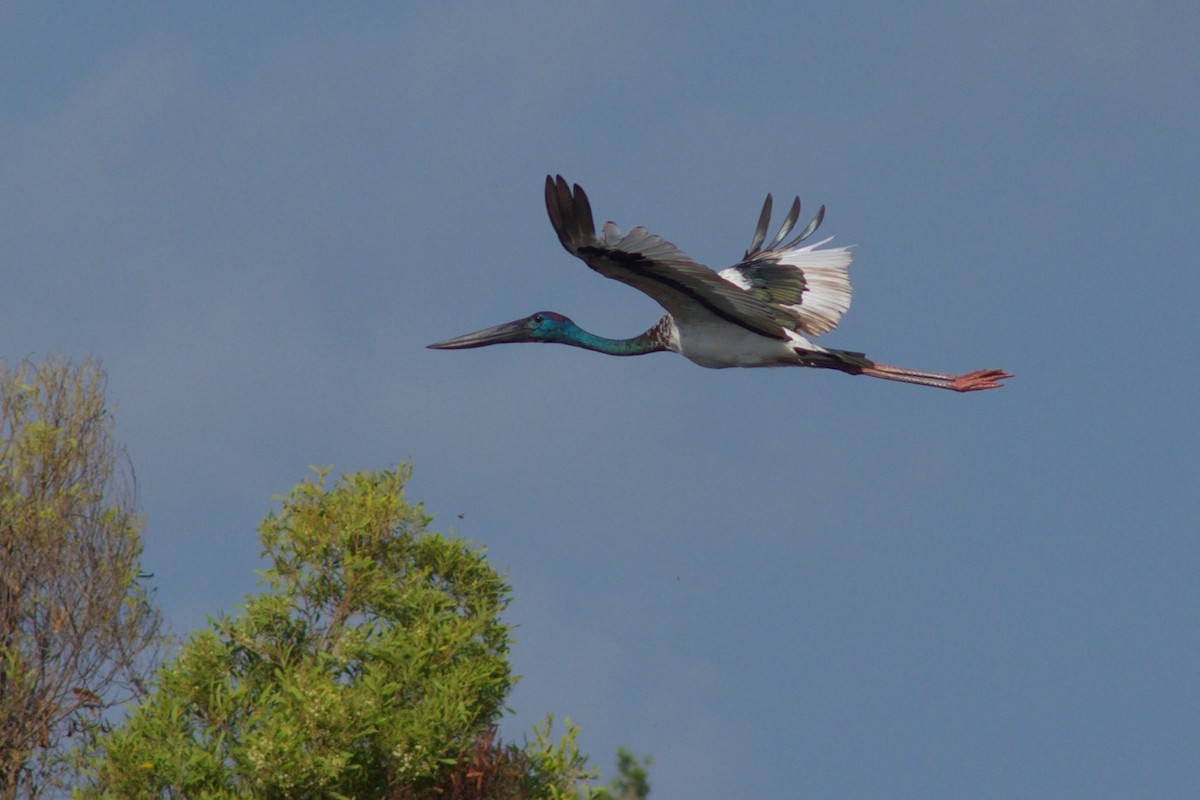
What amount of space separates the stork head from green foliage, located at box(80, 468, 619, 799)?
267 centimetres

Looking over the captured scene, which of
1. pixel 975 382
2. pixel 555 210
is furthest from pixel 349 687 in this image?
pixel 975 382

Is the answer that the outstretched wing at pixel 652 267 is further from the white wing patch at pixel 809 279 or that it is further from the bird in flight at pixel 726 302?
the white wing patch at pixel 809 279

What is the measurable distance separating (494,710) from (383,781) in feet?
2.72

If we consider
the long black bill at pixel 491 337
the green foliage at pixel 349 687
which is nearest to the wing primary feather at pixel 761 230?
the long black bill at pixel 491 337

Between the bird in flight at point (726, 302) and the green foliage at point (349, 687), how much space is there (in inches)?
88.8

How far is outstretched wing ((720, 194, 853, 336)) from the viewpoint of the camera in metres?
13.4

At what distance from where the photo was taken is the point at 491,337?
13.7m

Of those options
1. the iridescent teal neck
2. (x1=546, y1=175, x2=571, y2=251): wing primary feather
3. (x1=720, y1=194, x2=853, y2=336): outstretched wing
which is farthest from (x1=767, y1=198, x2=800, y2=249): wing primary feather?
(x1=546, y1=175, x2=571, y2=251): wing primary feather

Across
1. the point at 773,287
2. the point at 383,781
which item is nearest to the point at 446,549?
the point at 383,781

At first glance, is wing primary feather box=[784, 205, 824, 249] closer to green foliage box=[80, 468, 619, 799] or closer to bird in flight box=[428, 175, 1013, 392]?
bird in flight box=[428, 175, 1013, 392]

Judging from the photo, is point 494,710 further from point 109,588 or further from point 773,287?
point 773,287

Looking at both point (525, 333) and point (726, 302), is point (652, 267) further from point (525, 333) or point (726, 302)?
point (525, 333)

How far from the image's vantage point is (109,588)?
12.5 metres

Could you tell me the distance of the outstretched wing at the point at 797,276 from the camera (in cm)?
1342
